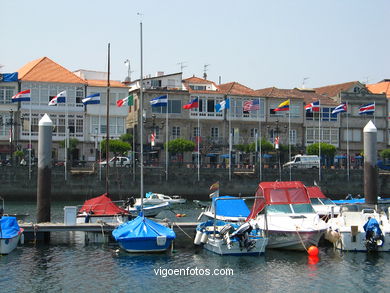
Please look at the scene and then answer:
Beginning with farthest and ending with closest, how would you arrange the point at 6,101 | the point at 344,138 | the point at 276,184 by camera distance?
the point at 344,138, the point at 6,101, the point at 276,184

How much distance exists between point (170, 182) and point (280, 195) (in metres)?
36.2

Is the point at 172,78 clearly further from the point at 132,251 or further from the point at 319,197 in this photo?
the point at 132,251

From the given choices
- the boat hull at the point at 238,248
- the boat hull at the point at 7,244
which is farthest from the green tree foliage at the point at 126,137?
the boat hull at the point at 238,248

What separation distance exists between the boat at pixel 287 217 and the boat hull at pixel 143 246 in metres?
5.18

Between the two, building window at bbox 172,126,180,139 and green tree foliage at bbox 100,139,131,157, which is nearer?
green tree foliage at bbox 100,139,131,157

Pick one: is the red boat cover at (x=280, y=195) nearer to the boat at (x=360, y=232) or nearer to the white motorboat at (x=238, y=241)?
the boat at (x=360, y=232)

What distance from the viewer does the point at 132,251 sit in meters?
32.0

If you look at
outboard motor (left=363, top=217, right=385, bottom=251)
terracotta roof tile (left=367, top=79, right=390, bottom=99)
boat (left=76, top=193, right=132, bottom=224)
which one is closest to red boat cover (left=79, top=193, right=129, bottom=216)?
boat (left=76, top=193, right=132, bottom=224)

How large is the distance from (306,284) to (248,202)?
137ft

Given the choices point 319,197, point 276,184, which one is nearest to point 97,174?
point 319,197

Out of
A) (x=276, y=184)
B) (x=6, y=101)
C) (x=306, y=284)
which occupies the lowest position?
(x=306, y=284)

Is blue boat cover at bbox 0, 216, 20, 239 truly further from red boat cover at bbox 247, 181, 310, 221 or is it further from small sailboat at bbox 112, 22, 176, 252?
red boat cover at bbox 247, 181, 310, 221

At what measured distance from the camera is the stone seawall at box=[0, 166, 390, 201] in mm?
64812

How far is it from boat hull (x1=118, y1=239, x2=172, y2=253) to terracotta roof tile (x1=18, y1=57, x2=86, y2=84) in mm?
49411
